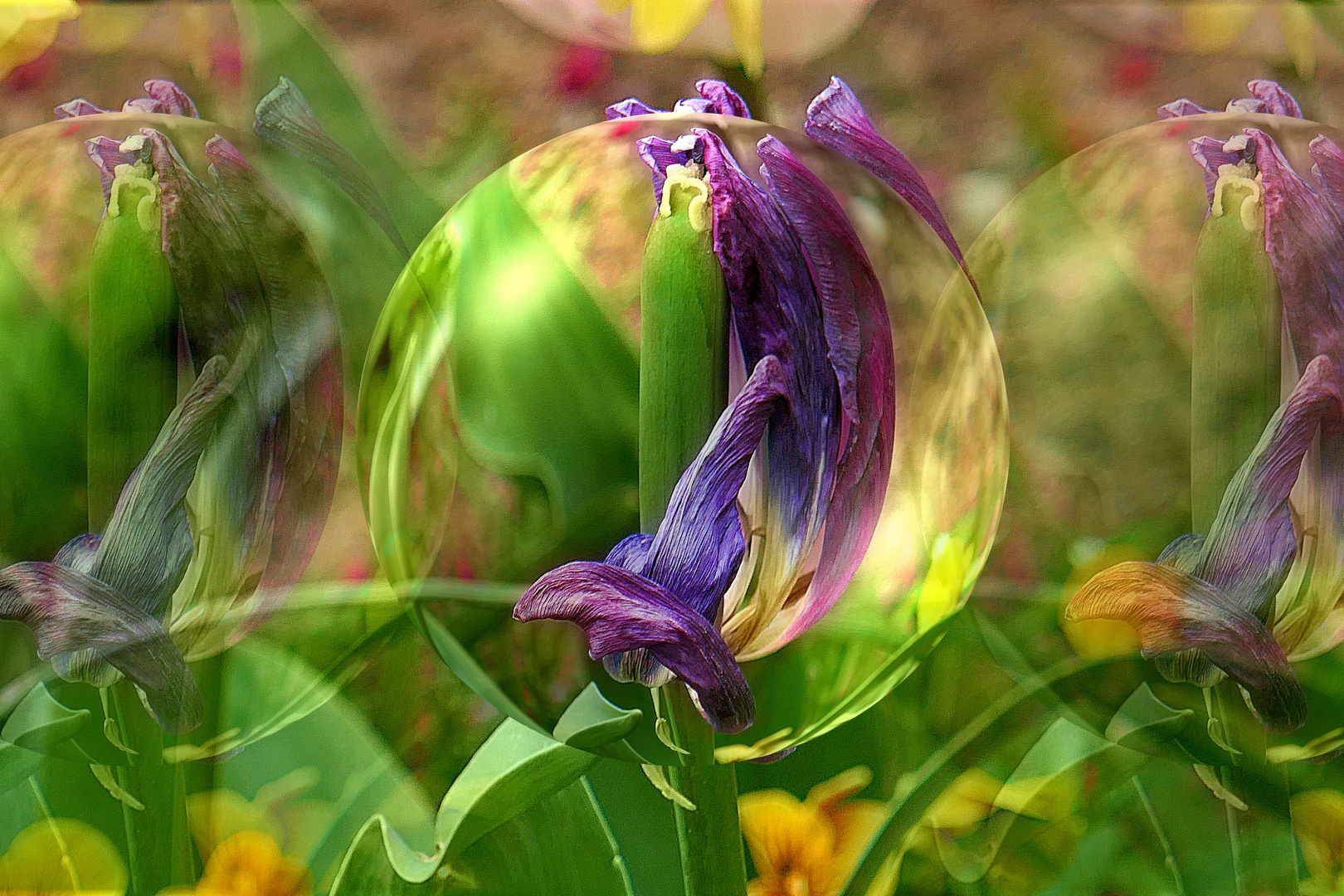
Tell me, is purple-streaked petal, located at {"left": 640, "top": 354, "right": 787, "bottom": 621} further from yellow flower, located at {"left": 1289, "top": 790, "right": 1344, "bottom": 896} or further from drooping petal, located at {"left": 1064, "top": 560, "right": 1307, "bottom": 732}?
yellow flower, located at {"left": 1289, "top": 790, "right": 1344, "bottom": 896}

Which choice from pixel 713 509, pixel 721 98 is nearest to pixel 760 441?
pixel 713 509

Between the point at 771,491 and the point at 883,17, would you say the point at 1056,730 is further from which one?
the point at 883,17

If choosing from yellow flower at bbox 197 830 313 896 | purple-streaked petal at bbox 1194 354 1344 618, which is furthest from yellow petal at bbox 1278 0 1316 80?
yellow flower at bbox 197 830 313 896

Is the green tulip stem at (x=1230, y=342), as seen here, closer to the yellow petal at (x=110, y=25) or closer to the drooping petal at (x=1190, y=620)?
the drooping petal at (x=1190, y=620)

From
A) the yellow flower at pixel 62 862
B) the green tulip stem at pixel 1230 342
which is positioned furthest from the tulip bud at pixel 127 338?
the green tulip stem at pixel 1230 342

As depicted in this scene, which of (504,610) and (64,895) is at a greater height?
(504,610)

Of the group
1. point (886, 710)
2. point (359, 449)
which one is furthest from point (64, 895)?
point (886, 710)
